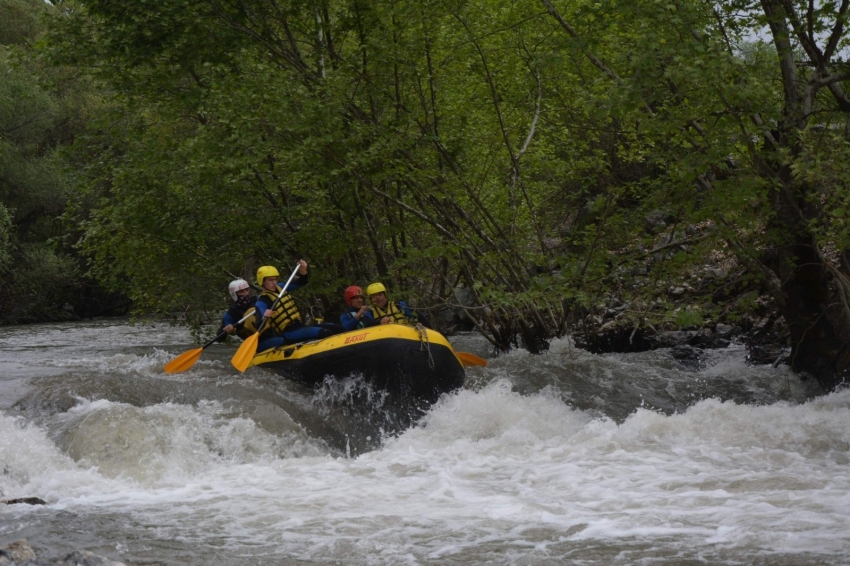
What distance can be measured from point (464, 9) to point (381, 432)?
4923 mm

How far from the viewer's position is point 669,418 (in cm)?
802

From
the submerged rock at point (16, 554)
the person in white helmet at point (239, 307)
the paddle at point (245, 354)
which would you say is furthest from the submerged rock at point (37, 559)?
the person in white helmet at point (239, 307)

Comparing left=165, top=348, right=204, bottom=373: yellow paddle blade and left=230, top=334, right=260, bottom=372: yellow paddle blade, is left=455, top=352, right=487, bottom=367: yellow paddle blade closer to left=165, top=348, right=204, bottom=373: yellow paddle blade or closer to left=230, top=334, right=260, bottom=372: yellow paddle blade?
left=230, top=334, right=260, bottom=372: yellow paddle blade

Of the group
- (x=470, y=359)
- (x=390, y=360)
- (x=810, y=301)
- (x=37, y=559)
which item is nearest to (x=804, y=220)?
(x=810, y=301)

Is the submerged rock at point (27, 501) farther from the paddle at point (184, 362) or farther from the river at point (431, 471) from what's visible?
the paddle at point (184, 362)

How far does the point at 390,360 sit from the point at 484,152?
4026 mm

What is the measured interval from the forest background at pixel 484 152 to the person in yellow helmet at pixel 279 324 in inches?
54.5

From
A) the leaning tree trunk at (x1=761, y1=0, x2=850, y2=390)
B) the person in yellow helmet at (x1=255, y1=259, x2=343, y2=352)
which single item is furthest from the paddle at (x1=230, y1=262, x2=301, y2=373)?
the leaning tree trunk at (x1=761, y1=0, x2=850, y2=390)

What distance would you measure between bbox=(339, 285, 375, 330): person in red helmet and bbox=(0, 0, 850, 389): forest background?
3.13 ft

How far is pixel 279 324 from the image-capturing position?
33.7 feet

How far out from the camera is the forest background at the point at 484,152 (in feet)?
25.5

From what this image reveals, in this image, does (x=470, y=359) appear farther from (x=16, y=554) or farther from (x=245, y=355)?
(x=16, y=554)

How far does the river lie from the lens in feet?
16.0

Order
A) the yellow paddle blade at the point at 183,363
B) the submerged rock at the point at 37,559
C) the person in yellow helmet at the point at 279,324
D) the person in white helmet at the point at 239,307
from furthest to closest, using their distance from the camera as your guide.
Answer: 1. the person in white helmet at the point at 239,307
2. the person in yellow helmet at the point at 279,324
3. the yellow paddle blade at the point at 183,363
4. the submerged rock at the point at 37,559
